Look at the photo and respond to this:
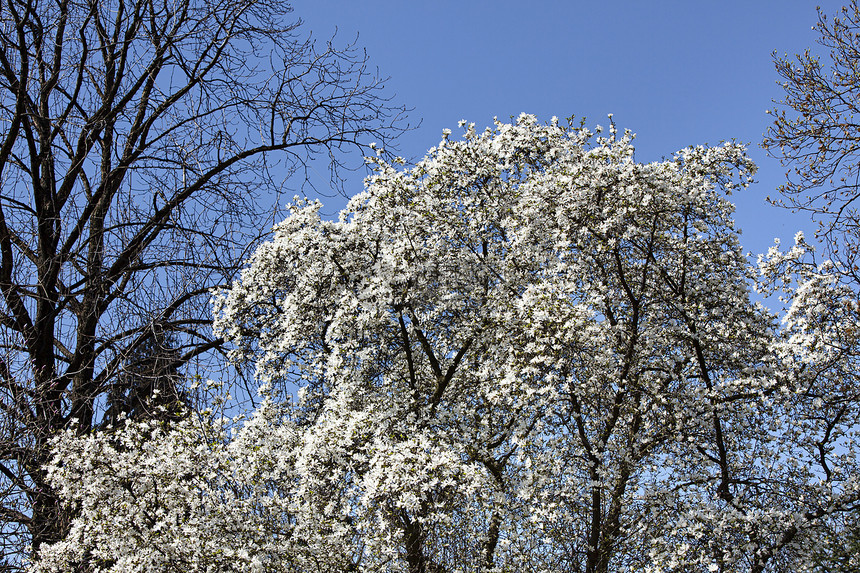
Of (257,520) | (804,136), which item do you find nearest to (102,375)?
(257,520)

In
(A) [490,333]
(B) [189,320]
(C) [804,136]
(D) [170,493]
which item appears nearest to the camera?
(B) [189,320]

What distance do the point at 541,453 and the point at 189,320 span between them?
721 cm

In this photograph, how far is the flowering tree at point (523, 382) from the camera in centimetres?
968

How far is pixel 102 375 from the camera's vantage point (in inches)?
267

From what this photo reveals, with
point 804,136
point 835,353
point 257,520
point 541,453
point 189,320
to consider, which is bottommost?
point 257,520

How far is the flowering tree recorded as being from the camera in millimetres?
9680

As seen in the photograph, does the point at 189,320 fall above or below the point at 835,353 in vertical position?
below

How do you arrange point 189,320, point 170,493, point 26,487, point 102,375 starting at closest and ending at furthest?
point 26,487 → point 189,320 → point 102,375 → point 170,493

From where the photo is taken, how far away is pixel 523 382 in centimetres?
1070

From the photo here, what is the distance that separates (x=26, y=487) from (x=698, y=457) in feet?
32.4

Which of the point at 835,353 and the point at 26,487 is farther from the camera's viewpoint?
the point at 835,353

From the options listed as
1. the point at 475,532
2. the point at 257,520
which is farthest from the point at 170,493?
the point at 475,532

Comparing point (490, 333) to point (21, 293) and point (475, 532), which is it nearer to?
point (475, 532)

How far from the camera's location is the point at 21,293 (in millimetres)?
6523
